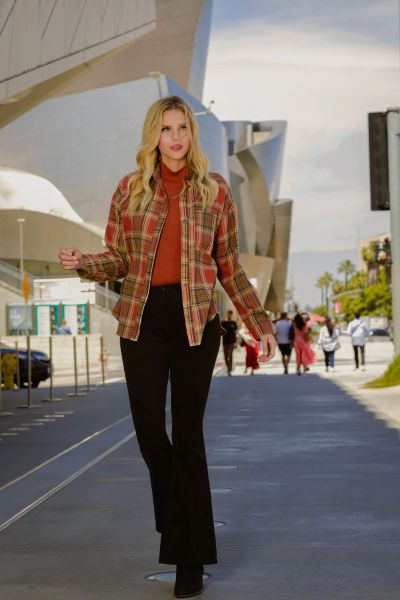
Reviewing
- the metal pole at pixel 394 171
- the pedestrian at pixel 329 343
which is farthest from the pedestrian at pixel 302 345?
the metal pole at pixel 394 171

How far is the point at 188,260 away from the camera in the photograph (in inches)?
200

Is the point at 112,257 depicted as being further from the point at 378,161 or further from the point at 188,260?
the point at 378,161

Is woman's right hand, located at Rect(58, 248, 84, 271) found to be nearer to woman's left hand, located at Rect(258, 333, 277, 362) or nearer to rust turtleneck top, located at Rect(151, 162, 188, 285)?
rust turtleneck top, located at Rect(151, 162, 188, 285)

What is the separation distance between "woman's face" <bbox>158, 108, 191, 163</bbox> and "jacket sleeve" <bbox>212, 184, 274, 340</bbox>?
1.03ft

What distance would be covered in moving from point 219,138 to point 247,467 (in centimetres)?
8489

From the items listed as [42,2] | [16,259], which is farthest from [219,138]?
[42,2]

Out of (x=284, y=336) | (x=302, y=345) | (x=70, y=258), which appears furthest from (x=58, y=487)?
(x=284, y=336)

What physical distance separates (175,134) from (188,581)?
1.86 metres

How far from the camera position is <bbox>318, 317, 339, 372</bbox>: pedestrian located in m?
31.5

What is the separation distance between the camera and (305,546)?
19.9 feet

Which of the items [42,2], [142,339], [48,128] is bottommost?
[142,339]

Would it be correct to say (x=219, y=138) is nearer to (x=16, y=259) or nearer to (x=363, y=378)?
(x=16, y=259)

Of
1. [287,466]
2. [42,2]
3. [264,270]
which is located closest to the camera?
[287,466]

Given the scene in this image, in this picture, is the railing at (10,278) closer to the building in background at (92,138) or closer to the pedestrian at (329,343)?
the building in background at (92,138)
